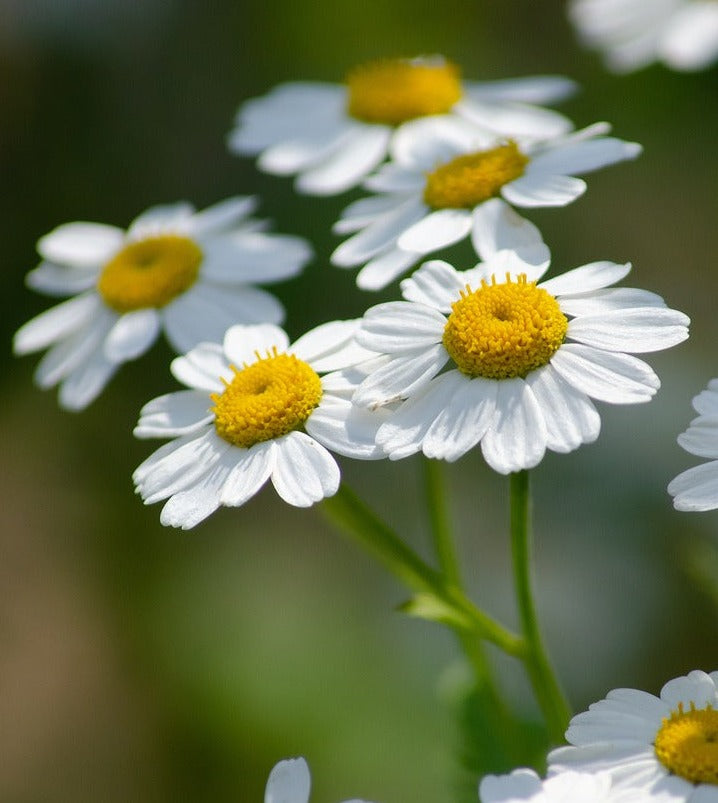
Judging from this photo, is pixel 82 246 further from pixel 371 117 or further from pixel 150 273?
pixel 371 117

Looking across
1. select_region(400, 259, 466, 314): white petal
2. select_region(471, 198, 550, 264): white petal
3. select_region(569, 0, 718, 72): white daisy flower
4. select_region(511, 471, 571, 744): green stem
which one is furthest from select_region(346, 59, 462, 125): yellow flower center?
select_region(511, 471, 571, 744): green stem

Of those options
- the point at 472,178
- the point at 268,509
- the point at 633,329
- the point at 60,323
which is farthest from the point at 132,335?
the point at 268,509

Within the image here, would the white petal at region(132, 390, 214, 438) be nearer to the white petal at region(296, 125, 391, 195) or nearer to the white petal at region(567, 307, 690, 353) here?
the white petal at region(567, 307, 690, 353)

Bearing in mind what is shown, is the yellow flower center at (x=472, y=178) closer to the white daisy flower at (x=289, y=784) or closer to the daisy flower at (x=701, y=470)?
the daisy flower at (x=701, y=470)

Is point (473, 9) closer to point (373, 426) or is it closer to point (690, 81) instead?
point (690, 81)

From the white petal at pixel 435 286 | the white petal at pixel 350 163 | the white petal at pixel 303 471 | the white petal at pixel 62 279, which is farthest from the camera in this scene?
the white petal at pixel 350 163

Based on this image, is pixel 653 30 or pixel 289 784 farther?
pixel 653 30

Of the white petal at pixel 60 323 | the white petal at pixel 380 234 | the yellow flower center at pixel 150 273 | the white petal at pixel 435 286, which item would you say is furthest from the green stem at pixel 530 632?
the white petal at pixel 60 323
